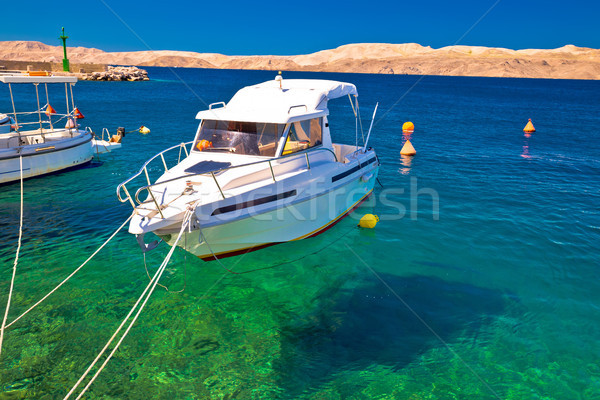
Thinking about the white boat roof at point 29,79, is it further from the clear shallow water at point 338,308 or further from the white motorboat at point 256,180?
the white motorboat at point 256,180

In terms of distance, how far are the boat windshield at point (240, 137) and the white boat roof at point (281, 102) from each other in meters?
0.22

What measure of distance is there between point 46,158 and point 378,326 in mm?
16152

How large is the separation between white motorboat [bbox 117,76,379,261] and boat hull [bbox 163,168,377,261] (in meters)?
Answer: 0.02

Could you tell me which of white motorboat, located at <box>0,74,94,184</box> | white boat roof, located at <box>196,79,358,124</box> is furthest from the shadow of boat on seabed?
white motorboat, located at <box>0,74,94,184</box>

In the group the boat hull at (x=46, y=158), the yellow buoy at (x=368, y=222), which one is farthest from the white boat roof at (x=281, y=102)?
the boat hull at (x=46, y=158)

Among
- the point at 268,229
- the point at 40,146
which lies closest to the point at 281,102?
the point at 268,229

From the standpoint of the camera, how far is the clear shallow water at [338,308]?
6430 mm

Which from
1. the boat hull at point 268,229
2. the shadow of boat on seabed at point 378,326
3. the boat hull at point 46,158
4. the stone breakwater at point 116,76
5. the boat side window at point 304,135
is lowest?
the shadow of boat on seabed at point 378,326

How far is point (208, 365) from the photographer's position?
6.65 meters

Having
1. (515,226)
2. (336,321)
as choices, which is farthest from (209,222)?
(515,226)

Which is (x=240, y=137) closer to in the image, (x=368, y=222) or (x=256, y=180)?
(x=256, y=180)

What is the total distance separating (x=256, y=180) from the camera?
9219mm

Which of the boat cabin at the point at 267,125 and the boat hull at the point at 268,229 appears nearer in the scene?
the boat hull at the point at 268,229

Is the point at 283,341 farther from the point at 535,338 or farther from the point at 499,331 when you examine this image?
the point at 535,338
